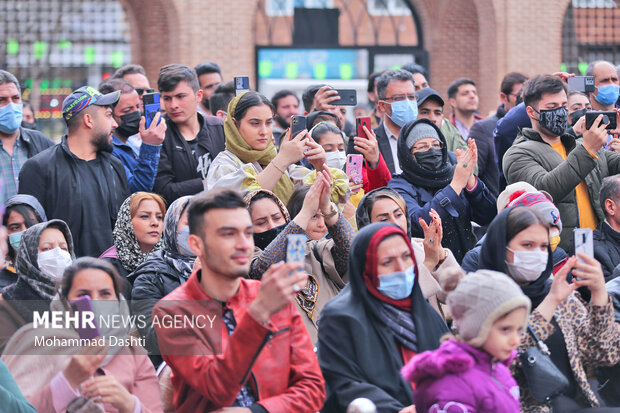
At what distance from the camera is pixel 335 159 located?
6824 millimetres

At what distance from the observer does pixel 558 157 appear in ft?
22.9

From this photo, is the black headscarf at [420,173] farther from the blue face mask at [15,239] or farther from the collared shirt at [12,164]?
the collared shirt at [12,164]

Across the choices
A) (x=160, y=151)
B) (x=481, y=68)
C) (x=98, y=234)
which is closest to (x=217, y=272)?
(x=98, y=234)

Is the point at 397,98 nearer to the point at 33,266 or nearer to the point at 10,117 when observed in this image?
the point at 10,117

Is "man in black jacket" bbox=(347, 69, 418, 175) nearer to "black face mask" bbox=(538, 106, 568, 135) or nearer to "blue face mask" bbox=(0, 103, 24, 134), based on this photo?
"black face mask" bbox=(538, 106, 568, 135)

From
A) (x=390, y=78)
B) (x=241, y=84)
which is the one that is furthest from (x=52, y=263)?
(x=390, y=78)

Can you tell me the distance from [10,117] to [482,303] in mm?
4565

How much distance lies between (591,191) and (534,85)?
86cm

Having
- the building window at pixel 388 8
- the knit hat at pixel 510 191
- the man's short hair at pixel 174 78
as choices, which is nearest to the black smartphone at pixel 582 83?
the knit hat at pixel 510 191

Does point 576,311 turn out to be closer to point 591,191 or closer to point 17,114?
point 591,191

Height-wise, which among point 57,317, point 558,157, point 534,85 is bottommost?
point 57,317

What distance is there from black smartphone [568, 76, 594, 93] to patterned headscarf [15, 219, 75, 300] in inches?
165

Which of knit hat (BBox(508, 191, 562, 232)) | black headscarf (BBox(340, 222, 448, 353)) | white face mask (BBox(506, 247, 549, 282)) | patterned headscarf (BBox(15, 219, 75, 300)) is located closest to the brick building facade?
knit hat (BBox(508, 191, 562, 232))

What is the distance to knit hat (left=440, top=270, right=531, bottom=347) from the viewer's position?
3938 millimetres
